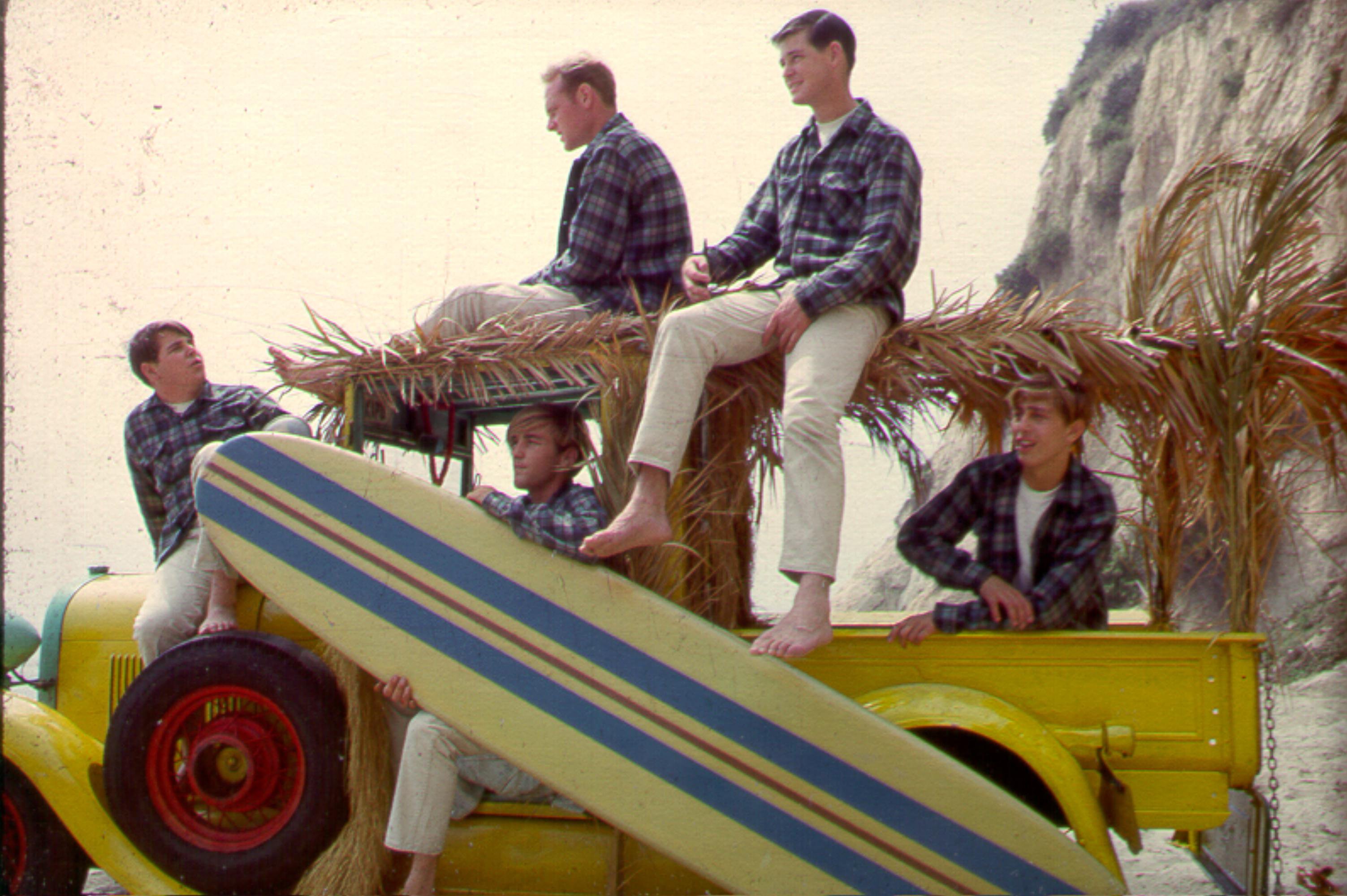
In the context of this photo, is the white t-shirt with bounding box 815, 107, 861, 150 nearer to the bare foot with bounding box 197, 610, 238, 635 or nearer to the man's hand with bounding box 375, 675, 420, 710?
the man's hand with bounding box 375, 675, 420, 710

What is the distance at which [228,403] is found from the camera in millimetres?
3916

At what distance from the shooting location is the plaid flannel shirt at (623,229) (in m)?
3.55

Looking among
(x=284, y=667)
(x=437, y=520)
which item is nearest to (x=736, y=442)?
(x=437, y=520)

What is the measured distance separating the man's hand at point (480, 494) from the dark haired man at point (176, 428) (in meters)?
0.88

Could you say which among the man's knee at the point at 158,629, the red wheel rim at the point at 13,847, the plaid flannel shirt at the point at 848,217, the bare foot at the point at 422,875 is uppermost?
the plaid flannel shirt at the point at 848,217

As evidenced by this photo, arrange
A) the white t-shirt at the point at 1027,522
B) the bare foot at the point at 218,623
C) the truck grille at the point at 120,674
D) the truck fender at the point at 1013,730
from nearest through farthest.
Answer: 1. the truck fender at the point at 1013,730
2. the white t-shirt at the point at 1027,522
3. the bare foot at the point at 218,623
4. the truck grille at the point at 120,674

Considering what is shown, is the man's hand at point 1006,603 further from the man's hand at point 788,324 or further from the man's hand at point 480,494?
the man's hand at point 480,494

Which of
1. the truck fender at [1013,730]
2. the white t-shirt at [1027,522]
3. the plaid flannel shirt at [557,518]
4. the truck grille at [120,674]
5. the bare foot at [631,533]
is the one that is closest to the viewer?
the truck fender at [1013,730]

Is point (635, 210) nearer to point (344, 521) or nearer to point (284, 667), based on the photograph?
point (344, 521)

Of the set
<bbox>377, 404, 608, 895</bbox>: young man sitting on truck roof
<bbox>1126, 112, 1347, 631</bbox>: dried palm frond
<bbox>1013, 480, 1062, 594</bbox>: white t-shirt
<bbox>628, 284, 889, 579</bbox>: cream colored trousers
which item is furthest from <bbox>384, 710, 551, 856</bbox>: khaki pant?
<bbox>1126, 112, 1347, 631</bbox>: dried palm frond

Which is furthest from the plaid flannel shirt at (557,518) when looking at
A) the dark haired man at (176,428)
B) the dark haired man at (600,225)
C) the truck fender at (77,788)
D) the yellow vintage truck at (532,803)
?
the truck fender at (77,788)

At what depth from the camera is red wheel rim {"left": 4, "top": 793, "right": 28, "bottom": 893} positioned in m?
3.33

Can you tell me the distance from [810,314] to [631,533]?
2.79 ft

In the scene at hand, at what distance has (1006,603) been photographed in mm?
2947
